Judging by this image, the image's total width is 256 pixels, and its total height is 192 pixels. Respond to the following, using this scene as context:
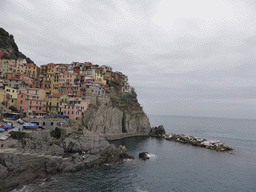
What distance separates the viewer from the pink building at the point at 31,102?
60938 mm

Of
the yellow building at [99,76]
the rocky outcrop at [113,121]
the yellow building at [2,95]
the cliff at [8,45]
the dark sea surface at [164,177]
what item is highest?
the cliff at [8,45]

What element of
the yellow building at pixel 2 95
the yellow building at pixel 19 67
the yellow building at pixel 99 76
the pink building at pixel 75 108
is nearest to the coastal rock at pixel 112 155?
the pink building at pixel 75 108

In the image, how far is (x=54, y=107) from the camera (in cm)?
6788

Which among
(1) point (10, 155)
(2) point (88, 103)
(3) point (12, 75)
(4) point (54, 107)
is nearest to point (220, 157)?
(2) point (88, 103)

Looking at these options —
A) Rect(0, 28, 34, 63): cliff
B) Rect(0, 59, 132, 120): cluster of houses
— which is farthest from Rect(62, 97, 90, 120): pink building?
Rect(0, 28, 34, 63): cliff

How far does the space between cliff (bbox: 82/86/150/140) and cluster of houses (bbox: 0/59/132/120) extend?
467 cm

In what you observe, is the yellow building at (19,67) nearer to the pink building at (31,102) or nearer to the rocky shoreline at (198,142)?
the pink building at (31,102)

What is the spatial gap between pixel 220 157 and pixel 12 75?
320ft

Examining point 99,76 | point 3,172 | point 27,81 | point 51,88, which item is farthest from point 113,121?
point 3,172

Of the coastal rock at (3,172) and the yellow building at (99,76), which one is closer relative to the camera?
the coastal rock at (3,172)

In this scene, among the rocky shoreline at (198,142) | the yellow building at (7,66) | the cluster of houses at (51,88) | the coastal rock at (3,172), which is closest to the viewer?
the coastal rock at (3,172)

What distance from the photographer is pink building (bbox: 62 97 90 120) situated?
64287 millimetres

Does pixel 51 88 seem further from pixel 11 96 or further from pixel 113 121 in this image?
pixel 113 121

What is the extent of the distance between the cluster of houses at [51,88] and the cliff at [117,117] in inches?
184
